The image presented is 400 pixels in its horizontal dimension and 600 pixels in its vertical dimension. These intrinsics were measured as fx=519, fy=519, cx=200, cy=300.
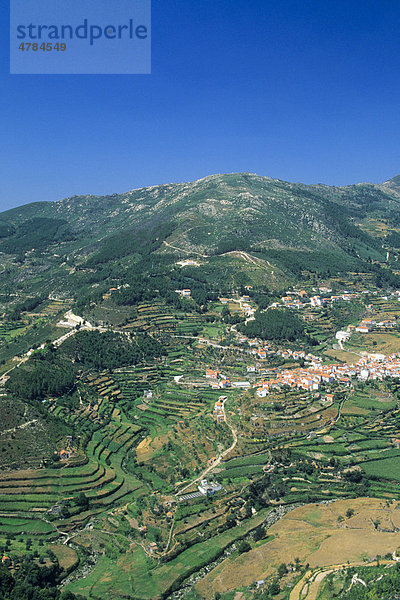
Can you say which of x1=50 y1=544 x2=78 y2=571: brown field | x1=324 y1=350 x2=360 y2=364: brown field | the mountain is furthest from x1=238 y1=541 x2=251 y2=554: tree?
the mountain

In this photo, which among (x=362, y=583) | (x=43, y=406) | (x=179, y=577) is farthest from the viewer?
(x=43, y=406)

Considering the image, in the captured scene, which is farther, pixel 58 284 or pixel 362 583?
pixel 58 284

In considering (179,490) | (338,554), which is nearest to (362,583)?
(338,554)

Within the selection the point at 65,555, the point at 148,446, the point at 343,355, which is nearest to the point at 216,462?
the point at 148,446

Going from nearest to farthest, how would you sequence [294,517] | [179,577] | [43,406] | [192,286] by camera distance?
[179,577]
[294,517]
[43,406]
[192,286]

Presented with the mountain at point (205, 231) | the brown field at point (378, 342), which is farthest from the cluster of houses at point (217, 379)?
the mountain at point (205, 231)

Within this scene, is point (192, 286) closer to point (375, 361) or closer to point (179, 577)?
point (375, 361)

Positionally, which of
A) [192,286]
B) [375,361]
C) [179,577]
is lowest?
[179,577]

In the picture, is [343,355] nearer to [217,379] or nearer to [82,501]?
[217,379]

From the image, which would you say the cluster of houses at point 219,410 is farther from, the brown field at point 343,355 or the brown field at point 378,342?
the brown field at point 378,342
